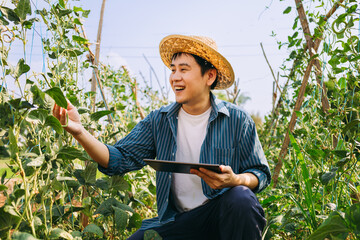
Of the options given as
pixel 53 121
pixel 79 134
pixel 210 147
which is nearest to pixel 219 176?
pixel 210 147

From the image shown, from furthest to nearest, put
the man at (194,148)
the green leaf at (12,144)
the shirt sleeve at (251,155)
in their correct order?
the shirt sleeve at (251,155) → the man at (194,148) → the green leaf at (12,144)

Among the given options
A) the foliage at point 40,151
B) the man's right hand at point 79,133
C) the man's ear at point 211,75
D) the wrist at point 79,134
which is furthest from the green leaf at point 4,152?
the man's ear at point 211,75

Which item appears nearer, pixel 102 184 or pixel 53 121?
pixel 53 121

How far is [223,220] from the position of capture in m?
1.58

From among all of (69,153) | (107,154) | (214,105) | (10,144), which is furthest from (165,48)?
(10,144)

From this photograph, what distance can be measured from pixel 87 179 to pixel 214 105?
760 millimetres

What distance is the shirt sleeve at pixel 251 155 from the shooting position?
70.8 inches

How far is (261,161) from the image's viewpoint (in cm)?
181

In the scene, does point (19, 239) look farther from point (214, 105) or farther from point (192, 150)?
point (214, 105)

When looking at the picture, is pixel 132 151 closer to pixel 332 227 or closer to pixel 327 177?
pixel 327 177

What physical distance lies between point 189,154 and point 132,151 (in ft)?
1.02

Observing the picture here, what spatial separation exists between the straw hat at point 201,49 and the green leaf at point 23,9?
93cm

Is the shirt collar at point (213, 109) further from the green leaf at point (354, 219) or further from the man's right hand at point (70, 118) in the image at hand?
the green leaf at point (354, 219)

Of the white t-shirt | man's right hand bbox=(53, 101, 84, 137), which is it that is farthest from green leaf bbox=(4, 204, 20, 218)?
the white t-shirt
